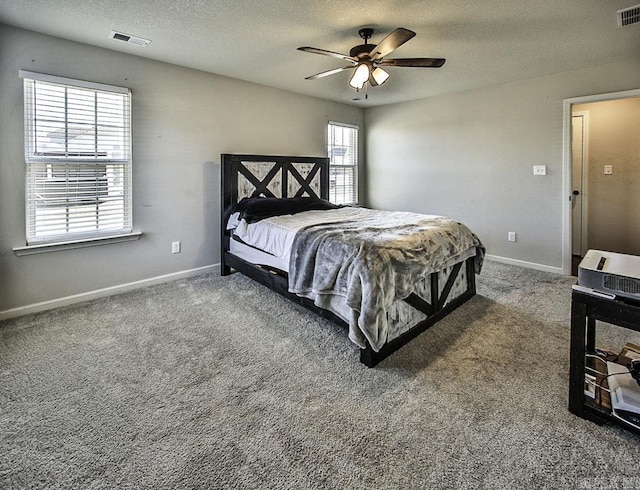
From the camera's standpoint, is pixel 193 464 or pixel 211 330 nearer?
pixel 193 464

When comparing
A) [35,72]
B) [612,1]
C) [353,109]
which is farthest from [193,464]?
[353,109]

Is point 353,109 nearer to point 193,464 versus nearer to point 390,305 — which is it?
point 390,305

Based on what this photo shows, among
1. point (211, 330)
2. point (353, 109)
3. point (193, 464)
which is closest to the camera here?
point (193, 464)

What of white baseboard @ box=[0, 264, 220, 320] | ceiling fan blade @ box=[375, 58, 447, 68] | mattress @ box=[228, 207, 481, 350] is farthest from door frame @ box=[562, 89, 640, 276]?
white baseboard @ box=[0, 264, 220, 320]

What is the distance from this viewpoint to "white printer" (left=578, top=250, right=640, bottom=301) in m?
1.48

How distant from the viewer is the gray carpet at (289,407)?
1.42 m

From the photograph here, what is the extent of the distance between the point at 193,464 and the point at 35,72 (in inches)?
135

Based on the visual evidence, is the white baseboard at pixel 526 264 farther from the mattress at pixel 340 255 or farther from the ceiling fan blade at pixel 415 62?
the ceiling fan blade at pixel 415 62

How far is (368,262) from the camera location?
7.20 ft

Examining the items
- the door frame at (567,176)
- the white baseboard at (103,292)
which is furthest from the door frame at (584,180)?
the white baseboard at (103,292)

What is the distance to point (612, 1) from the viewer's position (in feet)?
7.79

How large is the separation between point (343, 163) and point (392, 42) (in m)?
3.51

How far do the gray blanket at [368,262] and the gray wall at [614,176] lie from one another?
2.89 meters

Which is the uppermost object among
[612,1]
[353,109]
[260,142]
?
[353,109]
